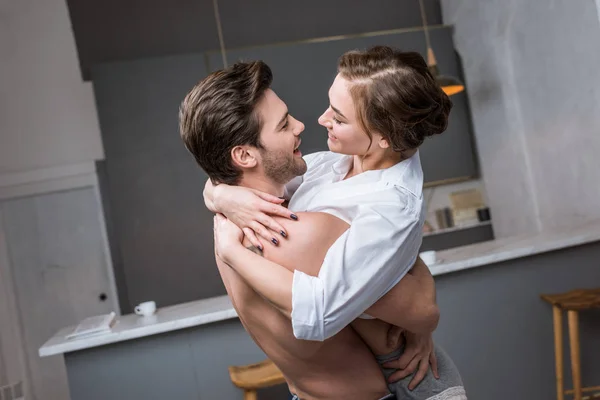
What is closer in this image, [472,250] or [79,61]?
[472,250]

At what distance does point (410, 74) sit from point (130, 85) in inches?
154

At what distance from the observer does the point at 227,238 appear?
4.61 feet

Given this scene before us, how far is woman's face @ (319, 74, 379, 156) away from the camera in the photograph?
1.46 m

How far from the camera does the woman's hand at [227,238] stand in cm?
138

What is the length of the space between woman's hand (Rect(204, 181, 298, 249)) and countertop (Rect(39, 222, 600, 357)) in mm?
1809

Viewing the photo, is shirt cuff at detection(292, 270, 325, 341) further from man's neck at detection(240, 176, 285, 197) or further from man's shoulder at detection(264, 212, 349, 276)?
man's neck at detection(240, 176, 285, 197)


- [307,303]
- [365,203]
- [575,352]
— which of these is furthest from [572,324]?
[307,303]

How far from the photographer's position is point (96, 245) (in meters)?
5.73

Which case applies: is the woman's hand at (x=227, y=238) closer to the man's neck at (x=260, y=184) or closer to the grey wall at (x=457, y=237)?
the man's neck at (x=260, y=184)

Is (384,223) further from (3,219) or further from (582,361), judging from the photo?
(3,219)

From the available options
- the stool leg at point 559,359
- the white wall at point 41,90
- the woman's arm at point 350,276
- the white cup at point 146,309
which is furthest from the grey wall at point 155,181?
the woman's arm at point 350,276

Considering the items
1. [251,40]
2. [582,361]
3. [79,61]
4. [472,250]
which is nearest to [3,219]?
[79,61]

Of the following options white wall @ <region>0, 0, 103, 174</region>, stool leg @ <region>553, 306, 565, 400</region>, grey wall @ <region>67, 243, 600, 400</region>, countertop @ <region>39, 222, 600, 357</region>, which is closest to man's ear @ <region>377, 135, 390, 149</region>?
countertop @ <region>39, 222, 600, 357</region>

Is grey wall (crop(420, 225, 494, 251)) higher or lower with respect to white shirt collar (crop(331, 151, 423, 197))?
lower
